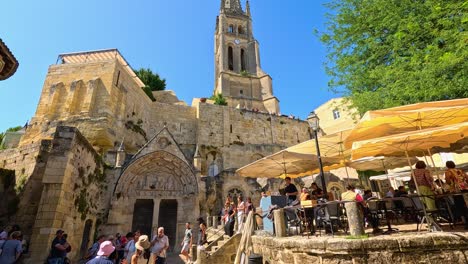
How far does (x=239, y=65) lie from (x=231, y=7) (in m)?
17.9

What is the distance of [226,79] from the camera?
37344 mm

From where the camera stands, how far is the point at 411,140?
187 inches

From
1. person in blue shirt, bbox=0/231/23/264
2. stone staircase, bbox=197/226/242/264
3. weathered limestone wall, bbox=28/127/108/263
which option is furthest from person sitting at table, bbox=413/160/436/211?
weathered limestone wall, bbox=28/127/108/263

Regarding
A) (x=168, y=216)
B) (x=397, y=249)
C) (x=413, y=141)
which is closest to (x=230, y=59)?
(x=168, y=216)

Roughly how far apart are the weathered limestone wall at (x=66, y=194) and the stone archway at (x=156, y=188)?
1.81m

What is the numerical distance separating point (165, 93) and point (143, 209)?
19.1 m

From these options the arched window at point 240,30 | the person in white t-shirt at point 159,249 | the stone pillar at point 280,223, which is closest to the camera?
the stone pillar at point 280,223

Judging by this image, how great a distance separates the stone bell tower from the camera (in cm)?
3609

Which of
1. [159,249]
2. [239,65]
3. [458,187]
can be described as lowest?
[159,249]

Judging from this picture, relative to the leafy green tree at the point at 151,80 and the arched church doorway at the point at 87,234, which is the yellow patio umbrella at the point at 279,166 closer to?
the arched church doorway at the point at 87,234

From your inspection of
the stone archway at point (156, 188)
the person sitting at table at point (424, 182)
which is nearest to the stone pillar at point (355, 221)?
the person sitting at table at point (424, 182)

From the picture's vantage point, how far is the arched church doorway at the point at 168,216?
1387cm

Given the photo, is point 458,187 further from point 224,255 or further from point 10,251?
point 10,251

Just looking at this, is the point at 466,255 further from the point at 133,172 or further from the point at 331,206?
the point at 133,172
